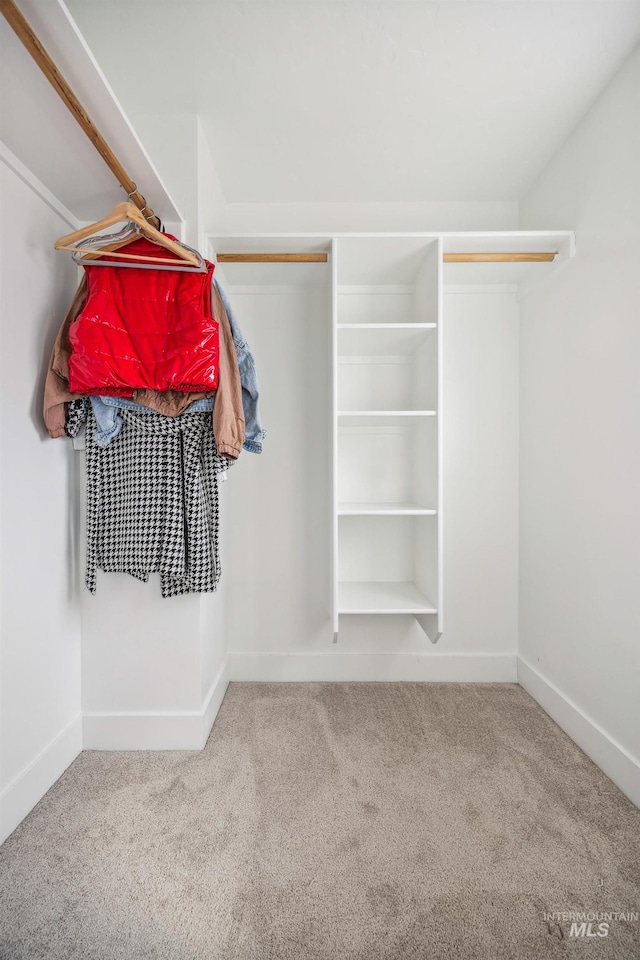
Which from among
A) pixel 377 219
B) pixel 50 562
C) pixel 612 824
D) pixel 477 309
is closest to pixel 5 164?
pixel 50 562

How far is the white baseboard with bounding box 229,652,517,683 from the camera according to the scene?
271 cm

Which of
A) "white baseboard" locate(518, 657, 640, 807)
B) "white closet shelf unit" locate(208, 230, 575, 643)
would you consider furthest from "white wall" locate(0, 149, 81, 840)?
"white baseboard" locate(518, 657, 640, 807)

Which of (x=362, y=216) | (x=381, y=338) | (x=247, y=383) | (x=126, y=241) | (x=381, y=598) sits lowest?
(x=381, y=598)

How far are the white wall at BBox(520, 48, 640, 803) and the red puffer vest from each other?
4.69 feet

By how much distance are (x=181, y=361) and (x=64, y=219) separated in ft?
2.48

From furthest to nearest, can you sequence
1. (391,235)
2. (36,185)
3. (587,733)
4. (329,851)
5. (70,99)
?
1. (391,235)
2. (587,733)
3. (36,185)
4. (329,851)
5. (70,99)

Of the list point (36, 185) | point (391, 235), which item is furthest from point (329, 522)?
point (36, 185)

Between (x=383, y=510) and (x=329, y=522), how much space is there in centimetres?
48

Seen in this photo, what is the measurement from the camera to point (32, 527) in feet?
5.65

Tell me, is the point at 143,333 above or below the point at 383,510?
above

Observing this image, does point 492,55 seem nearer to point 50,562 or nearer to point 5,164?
point 5,164

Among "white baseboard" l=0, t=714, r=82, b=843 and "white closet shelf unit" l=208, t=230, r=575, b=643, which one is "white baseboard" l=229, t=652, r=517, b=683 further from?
"white baseboard" l=0, t=714, r=82, b=843

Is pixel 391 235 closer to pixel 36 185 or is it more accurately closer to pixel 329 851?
pixel 36 185

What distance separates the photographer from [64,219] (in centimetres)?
189
